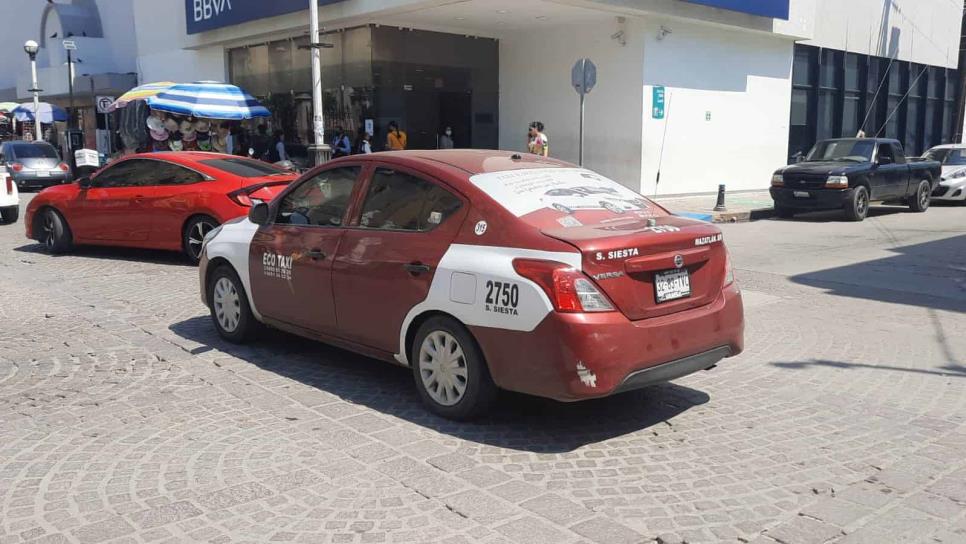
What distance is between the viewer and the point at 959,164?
22031 millimetres

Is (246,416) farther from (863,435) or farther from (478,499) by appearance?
(863,435)

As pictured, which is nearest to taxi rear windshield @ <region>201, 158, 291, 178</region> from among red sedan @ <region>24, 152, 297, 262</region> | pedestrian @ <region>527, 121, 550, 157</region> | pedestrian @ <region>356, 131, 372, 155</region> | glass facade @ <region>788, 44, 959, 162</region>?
red sedan @ <region>24, 152, 297, 262</region>

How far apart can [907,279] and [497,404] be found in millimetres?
7339

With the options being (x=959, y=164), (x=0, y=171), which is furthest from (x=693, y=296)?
(x=959, y=164)

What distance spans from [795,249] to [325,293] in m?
9.83

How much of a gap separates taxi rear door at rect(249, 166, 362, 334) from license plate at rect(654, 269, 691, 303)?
7.47ft

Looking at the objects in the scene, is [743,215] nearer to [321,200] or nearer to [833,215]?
[833,215]

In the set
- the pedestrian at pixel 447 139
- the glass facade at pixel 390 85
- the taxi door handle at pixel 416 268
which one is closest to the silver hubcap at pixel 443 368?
the taxi door handle at pixel 416 268

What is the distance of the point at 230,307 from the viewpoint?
6.94 m

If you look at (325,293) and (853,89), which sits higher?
(853,89)

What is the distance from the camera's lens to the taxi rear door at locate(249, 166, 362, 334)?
19.4ft

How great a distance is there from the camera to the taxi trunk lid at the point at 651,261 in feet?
15.1

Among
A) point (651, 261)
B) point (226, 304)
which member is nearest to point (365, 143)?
point (226, 304)

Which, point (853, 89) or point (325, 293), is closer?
point (325, 293)
